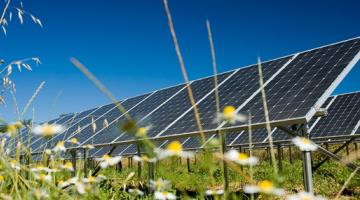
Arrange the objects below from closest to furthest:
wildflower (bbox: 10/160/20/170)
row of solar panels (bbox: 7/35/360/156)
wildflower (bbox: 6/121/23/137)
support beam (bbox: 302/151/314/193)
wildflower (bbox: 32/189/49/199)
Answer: wildflower (bbox: 32/189/49/199) → wildflower (bbox: 6/121/23/137) → wildflower (bbox: 10/160/20/170) → support beam (bbox: 302/151/314/193) → row of solar panels (bbox: 7/35/360/156)

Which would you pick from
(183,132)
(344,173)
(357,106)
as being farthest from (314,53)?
(357,106)

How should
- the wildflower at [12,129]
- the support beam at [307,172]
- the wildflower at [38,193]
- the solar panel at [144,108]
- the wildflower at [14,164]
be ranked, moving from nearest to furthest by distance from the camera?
the wildflower at [38,193], the wildflower at [12,129], the wildflower at [14,164], the support beam at [307,172], the solar panel at [144,108]

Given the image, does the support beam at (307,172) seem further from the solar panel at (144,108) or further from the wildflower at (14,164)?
the solar panel at (144,108)

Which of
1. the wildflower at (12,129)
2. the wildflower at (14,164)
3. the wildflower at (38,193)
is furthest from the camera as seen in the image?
the wildflower at (14,164)

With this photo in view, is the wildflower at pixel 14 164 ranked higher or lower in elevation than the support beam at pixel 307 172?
higher

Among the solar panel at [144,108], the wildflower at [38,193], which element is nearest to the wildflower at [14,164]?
the wildflower at [38,193]

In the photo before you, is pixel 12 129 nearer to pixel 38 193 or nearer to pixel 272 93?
pixel 38 193

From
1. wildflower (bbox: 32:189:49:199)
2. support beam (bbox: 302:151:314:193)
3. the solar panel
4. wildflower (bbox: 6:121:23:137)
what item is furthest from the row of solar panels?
wildflower (bbox: 32:189:49:199)

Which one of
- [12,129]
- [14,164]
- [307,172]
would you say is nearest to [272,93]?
[307,172]

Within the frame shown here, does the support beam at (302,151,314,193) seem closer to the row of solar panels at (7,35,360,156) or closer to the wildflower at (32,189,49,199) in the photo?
the row of solar panels at (7,35,360,156)

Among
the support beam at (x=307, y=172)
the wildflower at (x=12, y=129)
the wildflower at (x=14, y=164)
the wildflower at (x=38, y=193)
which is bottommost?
the support beam at (x=307, y=172)

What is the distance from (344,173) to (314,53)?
4812 mm

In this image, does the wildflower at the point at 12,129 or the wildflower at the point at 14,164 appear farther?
the wildflower at the point at 14,164

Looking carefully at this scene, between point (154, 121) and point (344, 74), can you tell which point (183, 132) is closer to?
point (154, 121)
